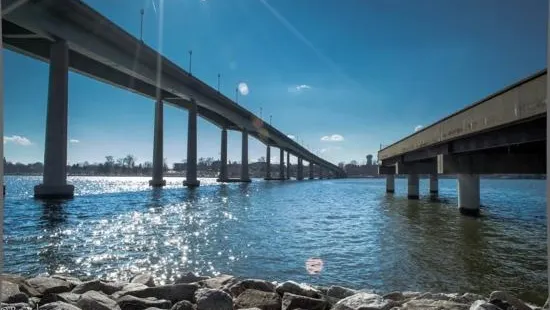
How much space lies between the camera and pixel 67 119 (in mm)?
43594

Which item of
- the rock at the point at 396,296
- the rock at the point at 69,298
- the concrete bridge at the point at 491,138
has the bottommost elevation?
the rock at the point at 396,296

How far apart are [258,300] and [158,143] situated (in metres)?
77.0

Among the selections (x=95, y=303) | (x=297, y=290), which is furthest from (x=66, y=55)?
(x=297, y=290)

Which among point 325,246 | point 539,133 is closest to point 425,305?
point 325,246

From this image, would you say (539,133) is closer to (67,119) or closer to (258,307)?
(258,307)

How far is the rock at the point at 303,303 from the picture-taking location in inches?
267

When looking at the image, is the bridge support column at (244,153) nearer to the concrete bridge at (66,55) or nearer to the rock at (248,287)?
the concrete bridge at (66,55)

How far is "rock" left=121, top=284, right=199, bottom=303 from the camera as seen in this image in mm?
7258

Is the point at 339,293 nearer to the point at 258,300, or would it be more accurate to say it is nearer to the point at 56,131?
the point at 258,300

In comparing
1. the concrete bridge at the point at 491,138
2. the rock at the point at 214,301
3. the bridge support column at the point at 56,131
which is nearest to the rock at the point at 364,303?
the rock at the point at 214,301

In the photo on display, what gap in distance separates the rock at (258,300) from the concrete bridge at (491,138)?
1226 centimetres

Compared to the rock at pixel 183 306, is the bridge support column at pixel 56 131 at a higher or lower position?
higher

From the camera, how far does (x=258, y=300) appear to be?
704 centimetres

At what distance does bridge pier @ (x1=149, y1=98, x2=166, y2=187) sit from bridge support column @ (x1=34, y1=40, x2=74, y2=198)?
36975 mm
